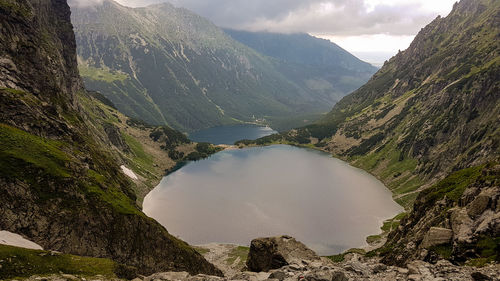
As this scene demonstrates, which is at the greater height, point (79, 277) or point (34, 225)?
point (34, 225)

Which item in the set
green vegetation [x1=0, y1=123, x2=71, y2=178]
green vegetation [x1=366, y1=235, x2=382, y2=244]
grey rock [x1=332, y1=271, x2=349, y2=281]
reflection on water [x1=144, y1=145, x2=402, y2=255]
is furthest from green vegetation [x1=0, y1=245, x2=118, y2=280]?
green vegetation [x1=366, y1=235, x2=382, y2=244]

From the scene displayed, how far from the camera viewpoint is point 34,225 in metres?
54.2

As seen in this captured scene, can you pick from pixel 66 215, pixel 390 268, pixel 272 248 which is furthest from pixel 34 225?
pixel 390 268

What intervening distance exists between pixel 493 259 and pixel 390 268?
10673 mm

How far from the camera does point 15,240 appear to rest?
49.2 m

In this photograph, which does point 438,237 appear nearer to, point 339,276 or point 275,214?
point 339,276

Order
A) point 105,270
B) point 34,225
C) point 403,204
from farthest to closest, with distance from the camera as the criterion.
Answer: point 403,204, point 34,225, point 105,270

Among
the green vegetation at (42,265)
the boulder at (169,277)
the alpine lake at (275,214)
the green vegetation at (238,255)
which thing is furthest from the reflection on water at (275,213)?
the green vegetation at (42,265)

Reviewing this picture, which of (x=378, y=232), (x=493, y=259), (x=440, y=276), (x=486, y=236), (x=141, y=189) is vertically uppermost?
(x=141, y=189)

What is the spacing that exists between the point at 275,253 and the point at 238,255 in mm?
63693

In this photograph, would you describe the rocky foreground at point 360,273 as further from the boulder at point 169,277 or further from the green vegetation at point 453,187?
the green vegetation at point 453,187

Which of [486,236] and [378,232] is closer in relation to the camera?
[486,236]

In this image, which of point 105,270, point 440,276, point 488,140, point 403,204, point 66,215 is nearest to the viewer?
point 440,276

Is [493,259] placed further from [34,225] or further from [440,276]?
[34,225]
